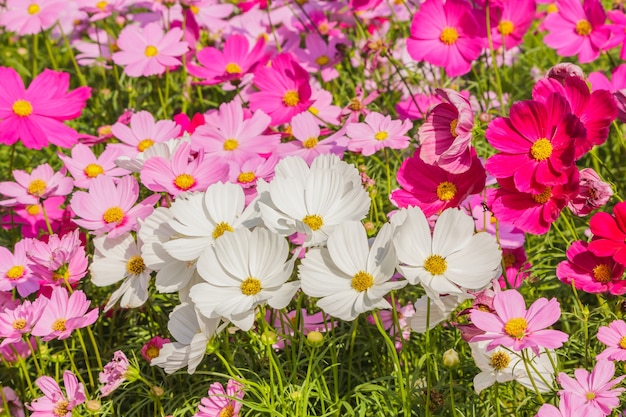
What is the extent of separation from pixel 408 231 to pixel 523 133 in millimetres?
254

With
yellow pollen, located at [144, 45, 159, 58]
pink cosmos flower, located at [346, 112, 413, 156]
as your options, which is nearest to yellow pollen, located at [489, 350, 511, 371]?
pink cosmos flower, located at [346, 112, 413, 156]

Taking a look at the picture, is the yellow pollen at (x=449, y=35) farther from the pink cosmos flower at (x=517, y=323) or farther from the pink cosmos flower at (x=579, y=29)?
the pink cosmos flower at (x=517, y=323)

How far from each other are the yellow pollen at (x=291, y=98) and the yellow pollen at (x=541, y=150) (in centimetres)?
84

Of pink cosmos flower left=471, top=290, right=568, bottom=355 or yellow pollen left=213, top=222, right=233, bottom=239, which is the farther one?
yellow pollen left=213, top=222, right=233, bottom=239

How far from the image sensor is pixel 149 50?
2.13 meters

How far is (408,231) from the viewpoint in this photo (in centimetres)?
116

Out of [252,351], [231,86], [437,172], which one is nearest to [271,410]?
[252,351]

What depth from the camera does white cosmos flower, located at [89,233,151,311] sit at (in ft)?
4.49

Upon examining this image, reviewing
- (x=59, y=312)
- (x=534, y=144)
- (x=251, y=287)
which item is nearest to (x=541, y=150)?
(x=534, y=144)

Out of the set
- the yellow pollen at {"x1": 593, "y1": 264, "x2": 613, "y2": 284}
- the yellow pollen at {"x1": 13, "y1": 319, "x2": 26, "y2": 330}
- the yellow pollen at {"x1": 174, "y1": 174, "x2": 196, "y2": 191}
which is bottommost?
the yellow pollen at {"x1": 13, "y1": 319, "x2": 26, "y2": 330}

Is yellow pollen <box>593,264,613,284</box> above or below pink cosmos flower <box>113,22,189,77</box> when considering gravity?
below

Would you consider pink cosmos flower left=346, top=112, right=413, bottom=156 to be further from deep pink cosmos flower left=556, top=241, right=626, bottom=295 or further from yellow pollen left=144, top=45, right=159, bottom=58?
yellow pollen left=144, top=45, right=159, bottom=58

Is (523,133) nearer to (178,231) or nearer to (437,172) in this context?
(437,172)

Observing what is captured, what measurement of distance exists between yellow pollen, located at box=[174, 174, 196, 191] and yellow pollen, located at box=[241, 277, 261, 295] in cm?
31
